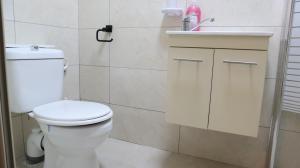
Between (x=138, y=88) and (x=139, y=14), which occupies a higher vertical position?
(x=139, y=14)

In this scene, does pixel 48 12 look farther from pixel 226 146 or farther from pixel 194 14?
pixel 226 146

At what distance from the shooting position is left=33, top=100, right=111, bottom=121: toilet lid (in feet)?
3.58

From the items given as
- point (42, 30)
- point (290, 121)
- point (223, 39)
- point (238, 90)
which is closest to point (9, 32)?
point (42, 30)

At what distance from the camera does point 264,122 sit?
1404mm

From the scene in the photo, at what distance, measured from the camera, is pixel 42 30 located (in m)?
1.58

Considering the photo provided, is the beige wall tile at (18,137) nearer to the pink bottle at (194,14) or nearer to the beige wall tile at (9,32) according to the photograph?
the beige wall tile at (9,32)

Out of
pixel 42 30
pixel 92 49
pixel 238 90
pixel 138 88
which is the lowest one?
pixel 138 88

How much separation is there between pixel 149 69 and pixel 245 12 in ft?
2.43

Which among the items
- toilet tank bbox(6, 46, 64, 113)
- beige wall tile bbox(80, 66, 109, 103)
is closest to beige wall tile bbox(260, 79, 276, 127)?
beige wall tile bbox(80, 66, 109, 103)

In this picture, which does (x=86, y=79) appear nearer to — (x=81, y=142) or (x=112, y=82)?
(x=112, y=82)

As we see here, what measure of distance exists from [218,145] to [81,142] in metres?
0.93

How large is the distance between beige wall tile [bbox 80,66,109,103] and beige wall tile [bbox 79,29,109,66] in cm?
6

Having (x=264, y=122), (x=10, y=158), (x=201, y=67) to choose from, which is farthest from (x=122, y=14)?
(x=10, y=158)

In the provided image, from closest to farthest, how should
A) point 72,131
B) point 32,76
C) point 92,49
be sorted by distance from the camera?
point 72,131 → point 32,76 → point 92,49
